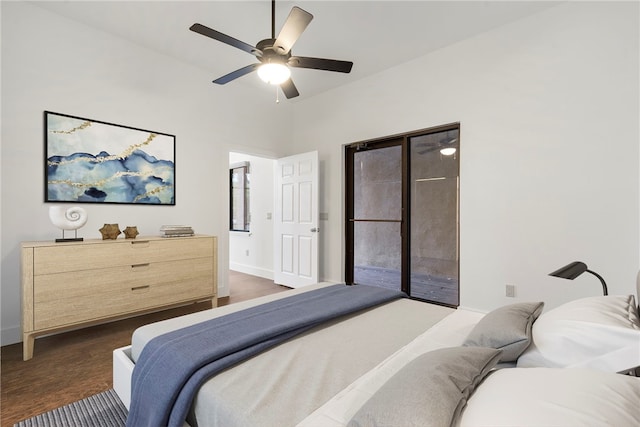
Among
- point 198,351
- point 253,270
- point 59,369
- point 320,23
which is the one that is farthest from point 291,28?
point 253,270

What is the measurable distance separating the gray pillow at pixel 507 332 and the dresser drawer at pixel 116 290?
105 inches

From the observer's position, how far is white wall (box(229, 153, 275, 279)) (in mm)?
5070

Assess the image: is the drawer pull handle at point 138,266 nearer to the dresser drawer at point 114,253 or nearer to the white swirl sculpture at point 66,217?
the dresser drawer at point 114,253

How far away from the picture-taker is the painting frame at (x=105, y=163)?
2.64m

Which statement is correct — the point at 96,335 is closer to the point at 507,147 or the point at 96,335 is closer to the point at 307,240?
the point at 307,240

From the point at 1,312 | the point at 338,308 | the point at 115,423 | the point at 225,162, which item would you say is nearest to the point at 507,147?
the point at 338,308

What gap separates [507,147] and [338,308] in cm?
239

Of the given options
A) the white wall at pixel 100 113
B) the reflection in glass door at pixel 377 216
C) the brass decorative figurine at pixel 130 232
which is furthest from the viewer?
the reflection in glass door at pixel 377 216

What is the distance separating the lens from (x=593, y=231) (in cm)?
242

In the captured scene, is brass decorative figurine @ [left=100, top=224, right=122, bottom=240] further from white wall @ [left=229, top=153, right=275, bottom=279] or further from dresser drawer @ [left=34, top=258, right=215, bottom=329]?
white wall @ [left=229, top=153, right=275, bottom=279]

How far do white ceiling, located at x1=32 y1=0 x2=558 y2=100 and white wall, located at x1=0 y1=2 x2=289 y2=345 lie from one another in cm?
24

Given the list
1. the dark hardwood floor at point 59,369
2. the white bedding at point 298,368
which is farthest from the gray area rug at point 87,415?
the white bedding at point 298,368

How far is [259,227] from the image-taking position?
5266 millimetres

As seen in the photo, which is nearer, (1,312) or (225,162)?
(1,312)
